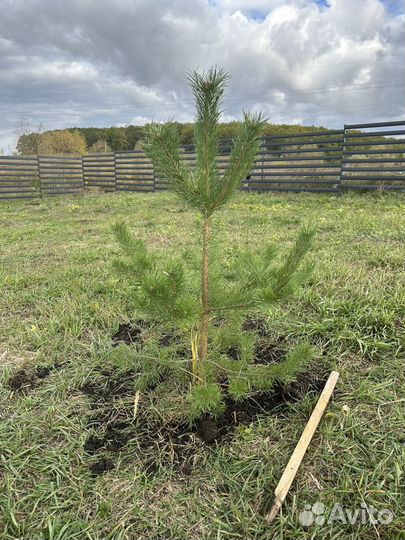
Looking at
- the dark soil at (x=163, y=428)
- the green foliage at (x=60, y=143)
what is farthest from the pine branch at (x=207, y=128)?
the green foliage at (x=60, y=143)

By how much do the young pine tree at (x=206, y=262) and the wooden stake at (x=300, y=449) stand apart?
7.3 inches

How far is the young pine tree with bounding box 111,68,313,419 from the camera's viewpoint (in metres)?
1.31

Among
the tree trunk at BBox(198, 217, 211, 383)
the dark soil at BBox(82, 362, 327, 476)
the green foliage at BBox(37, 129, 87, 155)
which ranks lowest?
the dark soil at BBox(82, 362, 327, 476)

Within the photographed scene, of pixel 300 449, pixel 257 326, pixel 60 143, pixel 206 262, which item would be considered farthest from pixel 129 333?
pixel 60 143

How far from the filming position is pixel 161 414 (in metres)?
1.72

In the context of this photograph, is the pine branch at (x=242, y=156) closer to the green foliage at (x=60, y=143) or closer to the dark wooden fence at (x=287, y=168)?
the dark wooden fence at (x=287, y=168)

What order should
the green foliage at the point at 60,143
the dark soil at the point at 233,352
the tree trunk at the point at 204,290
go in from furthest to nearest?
1. the green foliage at the point at 60,143
2. the dark soil at the point at 233,352
3. the tree trunk at the point at 204,290

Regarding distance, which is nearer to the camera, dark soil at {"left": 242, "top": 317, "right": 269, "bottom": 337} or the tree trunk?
the tree trunk

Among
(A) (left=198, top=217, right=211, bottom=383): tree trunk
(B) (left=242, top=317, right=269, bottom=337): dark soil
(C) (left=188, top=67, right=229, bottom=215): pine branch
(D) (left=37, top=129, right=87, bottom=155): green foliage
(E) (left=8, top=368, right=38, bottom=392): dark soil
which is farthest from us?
(D) (left=37, top=129, right=87, bottom=155): green foliage

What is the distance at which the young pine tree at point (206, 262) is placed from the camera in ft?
4.29

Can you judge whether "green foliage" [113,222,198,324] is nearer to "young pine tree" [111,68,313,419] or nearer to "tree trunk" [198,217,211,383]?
"young pine tree" [111,68,313,419]

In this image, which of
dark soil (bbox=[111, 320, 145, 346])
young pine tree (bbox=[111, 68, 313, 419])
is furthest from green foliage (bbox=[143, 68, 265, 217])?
dark soil (bbox=[111, 320, 145, 346])

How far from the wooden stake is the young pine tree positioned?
184 millimetres

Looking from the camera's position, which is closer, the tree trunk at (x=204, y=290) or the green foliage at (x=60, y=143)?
the tree trunk at (x=204, y=290)
